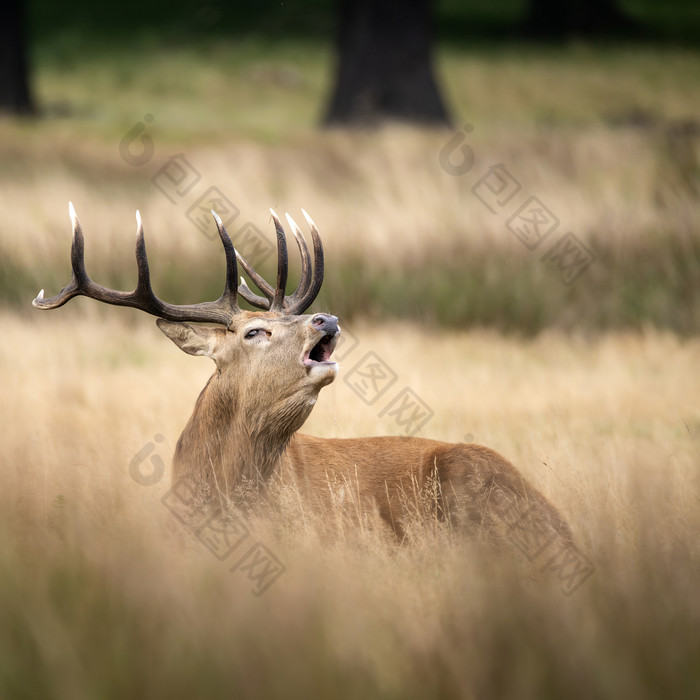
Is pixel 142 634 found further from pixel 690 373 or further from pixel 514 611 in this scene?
pixel 690 373

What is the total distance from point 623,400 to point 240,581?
15.8 feet

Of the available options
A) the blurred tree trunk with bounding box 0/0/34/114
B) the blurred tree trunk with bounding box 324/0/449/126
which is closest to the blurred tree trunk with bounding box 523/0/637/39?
the blurred tree trunk with bounding box 324/0/449/126

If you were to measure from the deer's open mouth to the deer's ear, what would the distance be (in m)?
0.44

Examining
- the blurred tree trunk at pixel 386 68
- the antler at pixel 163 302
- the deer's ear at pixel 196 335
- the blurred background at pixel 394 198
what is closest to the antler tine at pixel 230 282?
the antler at pixel 163 302

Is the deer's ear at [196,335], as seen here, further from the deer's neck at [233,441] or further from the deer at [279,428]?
the deer's neck at [233,441]

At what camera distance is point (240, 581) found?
3.68 meters

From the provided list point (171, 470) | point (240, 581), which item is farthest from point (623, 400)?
point (240, 581)

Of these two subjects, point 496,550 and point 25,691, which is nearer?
point 25,691

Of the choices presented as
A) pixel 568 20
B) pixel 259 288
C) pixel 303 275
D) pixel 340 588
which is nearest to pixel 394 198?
pixel 259 288

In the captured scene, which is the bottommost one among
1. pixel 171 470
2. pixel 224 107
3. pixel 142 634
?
pixel 224 107

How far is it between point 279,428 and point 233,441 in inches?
9.4

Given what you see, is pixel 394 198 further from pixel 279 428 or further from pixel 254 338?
pixel 279 428

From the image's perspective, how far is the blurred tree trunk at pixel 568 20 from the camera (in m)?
31.0

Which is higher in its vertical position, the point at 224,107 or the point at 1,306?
the point at 1,306
